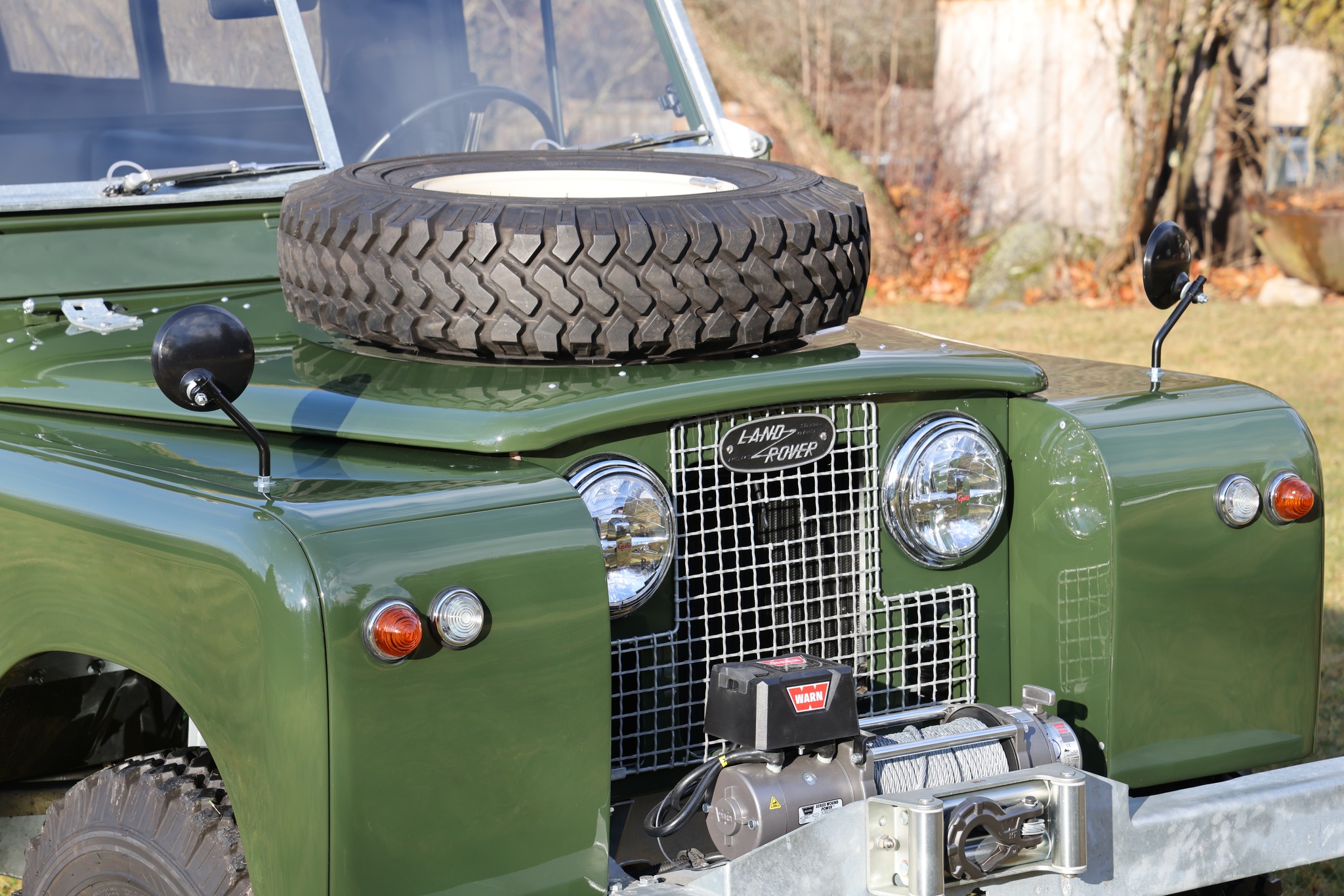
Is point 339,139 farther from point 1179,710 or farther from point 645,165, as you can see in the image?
point 1179,710

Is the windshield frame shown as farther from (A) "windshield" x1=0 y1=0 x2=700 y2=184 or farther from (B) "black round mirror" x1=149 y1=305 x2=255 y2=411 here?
(B) "black round mirror" x1=149 y1=305 x2=255 y2=411

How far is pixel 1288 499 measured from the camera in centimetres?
271

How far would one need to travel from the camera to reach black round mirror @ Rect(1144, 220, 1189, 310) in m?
2.84

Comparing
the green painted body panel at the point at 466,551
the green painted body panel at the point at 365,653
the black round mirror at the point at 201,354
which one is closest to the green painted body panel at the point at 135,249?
the green painted body panel at the point at 466,551

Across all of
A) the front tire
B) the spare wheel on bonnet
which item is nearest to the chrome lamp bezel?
the spare wheel on bonnet

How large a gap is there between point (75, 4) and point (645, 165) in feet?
4.42

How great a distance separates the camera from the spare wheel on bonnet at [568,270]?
2.45m

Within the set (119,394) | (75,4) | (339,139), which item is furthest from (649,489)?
(75,4)

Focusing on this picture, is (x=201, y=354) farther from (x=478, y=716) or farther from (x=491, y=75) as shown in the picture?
(x=491, y=75)

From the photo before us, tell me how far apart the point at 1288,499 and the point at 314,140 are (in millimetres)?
2126

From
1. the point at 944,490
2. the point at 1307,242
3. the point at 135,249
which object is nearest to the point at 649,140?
the point at 135,249

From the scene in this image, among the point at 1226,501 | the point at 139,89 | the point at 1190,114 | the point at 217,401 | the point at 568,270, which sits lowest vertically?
the point at 1226,501

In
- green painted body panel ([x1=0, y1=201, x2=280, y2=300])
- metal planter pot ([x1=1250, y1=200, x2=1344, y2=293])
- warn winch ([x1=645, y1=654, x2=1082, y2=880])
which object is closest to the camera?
warn winch ([x1=645, y1=654, x2=1082, y2=880])

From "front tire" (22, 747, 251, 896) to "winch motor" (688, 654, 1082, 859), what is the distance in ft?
2.09
